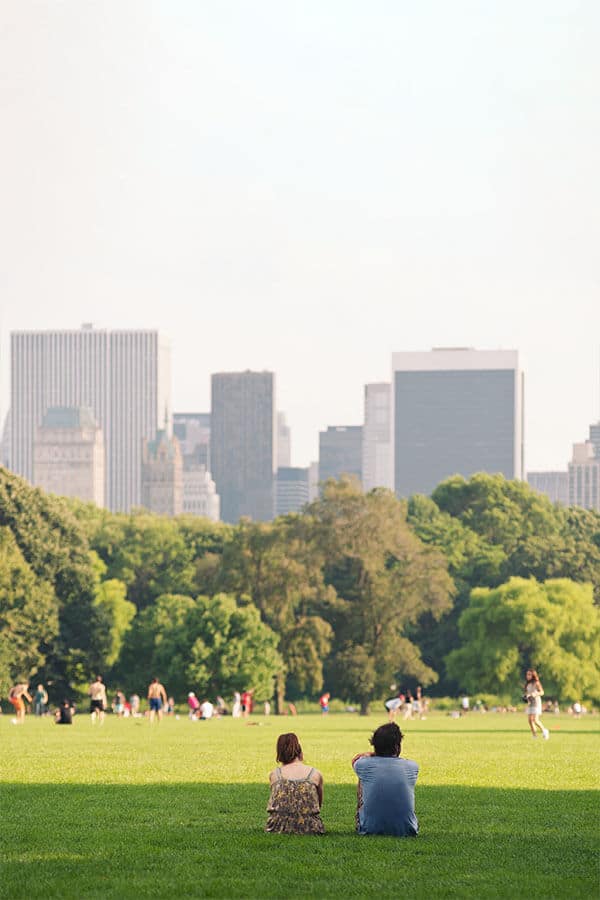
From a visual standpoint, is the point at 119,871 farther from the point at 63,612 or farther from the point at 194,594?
the point at 194,594

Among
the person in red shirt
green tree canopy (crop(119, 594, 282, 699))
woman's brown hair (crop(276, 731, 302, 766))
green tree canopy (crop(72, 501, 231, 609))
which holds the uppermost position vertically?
green tree canopy (crop(72, 501, 231, 609))

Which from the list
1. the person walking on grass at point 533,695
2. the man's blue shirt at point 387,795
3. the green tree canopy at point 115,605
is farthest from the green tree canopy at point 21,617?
the man's blue shirt at point 387,795

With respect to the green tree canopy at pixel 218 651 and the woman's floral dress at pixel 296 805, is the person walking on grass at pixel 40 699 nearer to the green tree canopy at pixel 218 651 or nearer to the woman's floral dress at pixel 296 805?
the green tree canopy at pixel 218 651

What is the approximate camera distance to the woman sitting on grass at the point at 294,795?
18266 mm

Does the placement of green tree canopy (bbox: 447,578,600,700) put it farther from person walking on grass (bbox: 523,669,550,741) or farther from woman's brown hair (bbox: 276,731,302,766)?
woman's brown hair (bbox: 276,731,302,766)

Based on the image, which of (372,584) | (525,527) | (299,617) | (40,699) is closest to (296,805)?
(40,699)

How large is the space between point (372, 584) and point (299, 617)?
415 cm

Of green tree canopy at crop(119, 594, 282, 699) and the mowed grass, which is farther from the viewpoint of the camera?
green tree canopy at crop(119, 594, 282, 699)

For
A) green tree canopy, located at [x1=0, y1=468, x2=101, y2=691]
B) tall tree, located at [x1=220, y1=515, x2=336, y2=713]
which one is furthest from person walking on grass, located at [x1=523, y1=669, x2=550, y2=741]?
tall tree, located at [x1=220, y1=515, x2=336, y2=713]

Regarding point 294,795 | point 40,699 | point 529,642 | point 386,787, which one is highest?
point 386,787

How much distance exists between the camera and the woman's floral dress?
18297 mm

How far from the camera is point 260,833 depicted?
1872cm

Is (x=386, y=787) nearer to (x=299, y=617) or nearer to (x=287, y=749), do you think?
(x=287, y=749)

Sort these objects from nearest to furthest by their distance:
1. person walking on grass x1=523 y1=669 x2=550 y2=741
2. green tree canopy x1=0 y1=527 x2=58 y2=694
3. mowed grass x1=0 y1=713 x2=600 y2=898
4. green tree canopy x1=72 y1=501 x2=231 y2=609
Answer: mowed grass x1=0 y1=713 x2=600 y2=898
person walking on grass x1=523 y1=669 x2=550 y2=741
green tree canopy x1=0 y1=527 x2=58 y2=694
green tree canopy x1=72 y1=501 x2=231 y2=609
